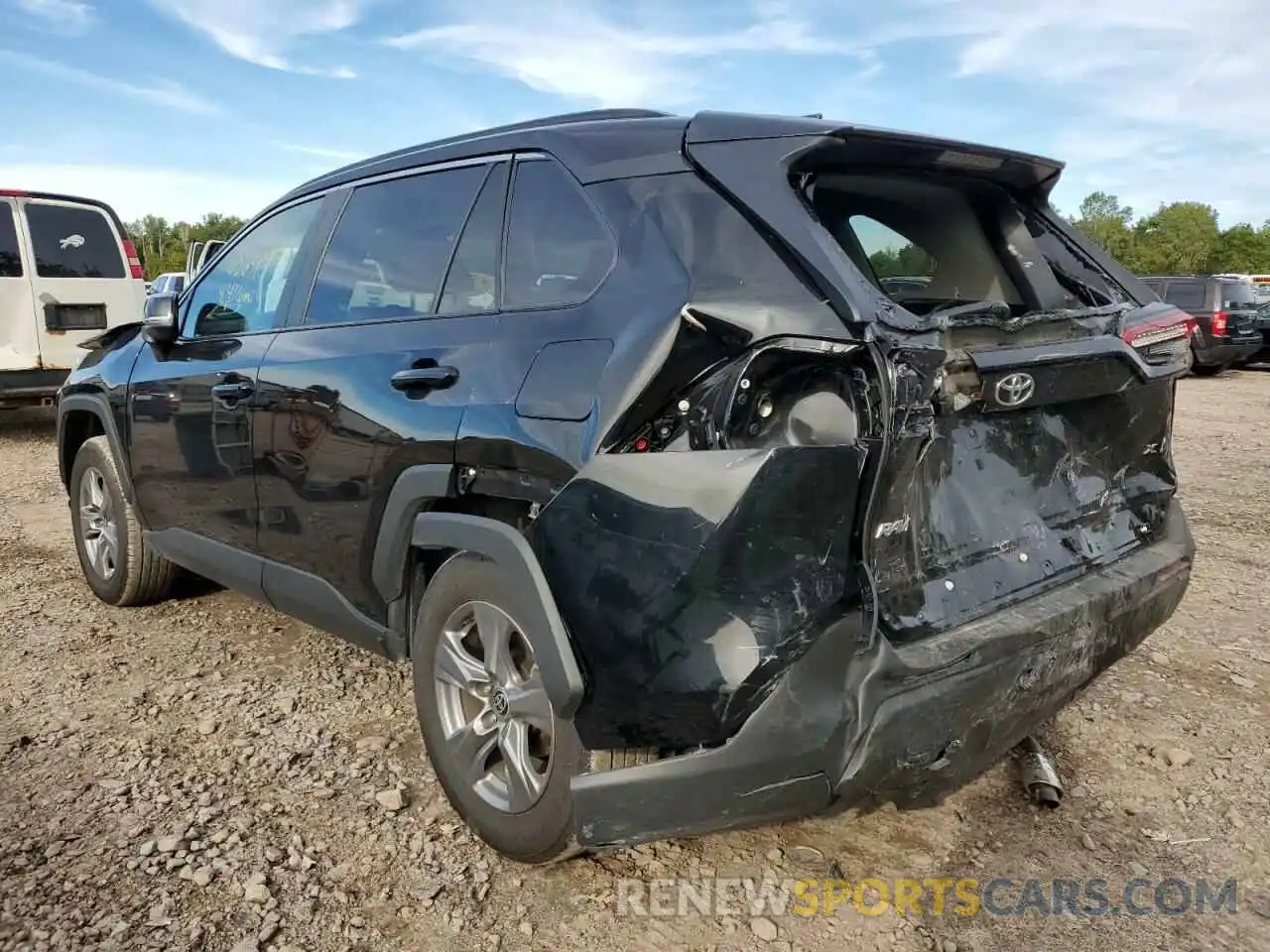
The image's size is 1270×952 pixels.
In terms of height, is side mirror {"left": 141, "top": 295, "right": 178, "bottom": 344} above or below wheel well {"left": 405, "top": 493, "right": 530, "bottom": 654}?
above

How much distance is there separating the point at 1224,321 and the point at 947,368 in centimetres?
1784

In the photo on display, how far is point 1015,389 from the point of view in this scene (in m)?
2.21

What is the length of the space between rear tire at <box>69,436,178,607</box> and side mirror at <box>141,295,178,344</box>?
2.47 ft

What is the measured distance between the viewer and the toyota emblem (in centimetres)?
217

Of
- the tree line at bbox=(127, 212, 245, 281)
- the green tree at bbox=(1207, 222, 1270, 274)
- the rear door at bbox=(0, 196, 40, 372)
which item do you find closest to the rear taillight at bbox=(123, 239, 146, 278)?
the rear door at bbox=(0, 196, 40, 372)

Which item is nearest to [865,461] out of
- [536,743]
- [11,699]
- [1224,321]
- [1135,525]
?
[536,743]

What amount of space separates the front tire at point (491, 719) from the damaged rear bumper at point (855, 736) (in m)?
0.24

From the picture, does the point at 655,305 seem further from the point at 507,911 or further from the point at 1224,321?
the point at 1224,321

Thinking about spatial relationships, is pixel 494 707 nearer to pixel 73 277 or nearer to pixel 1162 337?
pixel 1162 337

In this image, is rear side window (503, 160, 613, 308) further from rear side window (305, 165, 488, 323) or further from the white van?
the white van

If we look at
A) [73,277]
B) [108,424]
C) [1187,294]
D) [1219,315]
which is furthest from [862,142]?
[1187,294]

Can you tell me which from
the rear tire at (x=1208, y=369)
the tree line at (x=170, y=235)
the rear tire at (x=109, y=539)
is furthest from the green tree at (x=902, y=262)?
the tree line at (x=170, y=235)

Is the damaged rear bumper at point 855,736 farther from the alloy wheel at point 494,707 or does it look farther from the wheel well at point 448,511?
the wheel well at point 448,511

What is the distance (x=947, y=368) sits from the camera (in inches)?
80.4
